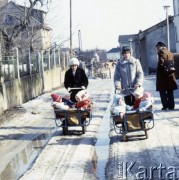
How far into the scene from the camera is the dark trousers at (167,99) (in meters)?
11.9

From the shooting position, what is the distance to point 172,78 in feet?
38.8

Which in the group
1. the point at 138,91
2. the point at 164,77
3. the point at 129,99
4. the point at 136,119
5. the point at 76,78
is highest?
the point at 76,78

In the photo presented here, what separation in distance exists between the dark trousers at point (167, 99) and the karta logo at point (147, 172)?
5.64 metres

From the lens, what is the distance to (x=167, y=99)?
12.0m

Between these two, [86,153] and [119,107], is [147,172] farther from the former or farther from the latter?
[119,107]

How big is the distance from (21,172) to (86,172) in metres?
1.19

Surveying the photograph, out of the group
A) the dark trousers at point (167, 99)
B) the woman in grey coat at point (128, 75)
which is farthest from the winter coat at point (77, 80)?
the dark trousers at point (167, 99)

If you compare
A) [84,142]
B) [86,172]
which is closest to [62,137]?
[84,142]

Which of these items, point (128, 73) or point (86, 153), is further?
point (128, 73)

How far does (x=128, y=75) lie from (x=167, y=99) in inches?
122

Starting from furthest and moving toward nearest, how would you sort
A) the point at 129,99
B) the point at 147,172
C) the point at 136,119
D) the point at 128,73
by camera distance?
the point at 128,73 < the point at 129,99 < the point at 136,119 < the point at 147,172

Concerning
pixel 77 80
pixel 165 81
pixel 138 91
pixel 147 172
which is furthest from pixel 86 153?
pixel 165 81

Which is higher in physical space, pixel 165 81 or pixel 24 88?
pixel 165 81

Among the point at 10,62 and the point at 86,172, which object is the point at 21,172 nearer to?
the point at 86,172
